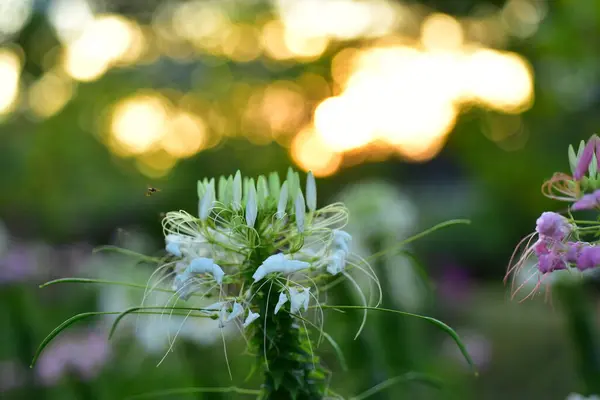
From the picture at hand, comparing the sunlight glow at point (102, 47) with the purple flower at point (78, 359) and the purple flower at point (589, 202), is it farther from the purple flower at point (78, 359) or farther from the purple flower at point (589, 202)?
the purple flower at point (589, 202)

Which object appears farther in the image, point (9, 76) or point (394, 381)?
point (9, 76)

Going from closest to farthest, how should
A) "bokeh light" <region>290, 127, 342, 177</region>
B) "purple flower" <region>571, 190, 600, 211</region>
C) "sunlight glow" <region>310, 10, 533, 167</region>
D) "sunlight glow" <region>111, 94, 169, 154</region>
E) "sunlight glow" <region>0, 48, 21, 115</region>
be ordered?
"purple flower" <region>571, 190, 600, 211</region>, "sunlight glow" <region>310, 10, 533, 167</region>, "sunlight glow" <region>0, 48, 21, 115</region>, "bokeh light" <region>290, 127, 342, 177</region>, "sunlight glow" <region>111, 94, 169, 154</region>

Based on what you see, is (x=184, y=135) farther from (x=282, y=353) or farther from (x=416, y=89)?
(x=282, y=353)

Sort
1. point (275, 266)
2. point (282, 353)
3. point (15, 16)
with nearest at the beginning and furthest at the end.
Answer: point (275, 266)
point (282, 353)
point (15, 16)

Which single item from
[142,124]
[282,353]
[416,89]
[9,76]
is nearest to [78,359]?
[282,353]

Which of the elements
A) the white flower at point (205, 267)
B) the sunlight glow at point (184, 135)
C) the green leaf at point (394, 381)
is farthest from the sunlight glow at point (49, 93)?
the white flower at point (205, 267)

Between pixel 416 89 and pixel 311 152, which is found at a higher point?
pixel 416 89

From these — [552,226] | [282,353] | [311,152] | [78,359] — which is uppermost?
[552,226]

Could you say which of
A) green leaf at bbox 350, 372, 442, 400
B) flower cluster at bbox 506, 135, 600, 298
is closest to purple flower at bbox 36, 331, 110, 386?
green leaf at bbox 350, 372, 442, 400

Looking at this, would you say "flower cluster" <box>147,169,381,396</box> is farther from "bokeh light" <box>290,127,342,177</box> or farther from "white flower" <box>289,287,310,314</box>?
"bokeh light" <box>290,127,342,177</box>
